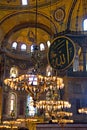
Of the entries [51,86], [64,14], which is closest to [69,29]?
[64,14]

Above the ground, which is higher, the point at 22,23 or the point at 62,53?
the point at 22,23

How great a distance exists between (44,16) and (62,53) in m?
8.38

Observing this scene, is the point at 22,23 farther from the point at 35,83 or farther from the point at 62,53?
the point at 35,83

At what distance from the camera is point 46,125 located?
59.8 ft

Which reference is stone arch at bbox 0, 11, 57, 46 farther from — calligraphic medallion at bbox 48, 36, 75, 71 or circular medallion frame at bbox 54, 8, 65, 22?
calligraphic medallion at bbox 48, 36, 75, 71

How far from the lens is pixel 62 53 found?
12.8 meters

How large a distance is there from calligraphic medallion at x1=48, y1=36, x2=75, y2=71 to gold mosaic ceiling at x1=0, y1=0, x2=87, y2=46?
20.9ft

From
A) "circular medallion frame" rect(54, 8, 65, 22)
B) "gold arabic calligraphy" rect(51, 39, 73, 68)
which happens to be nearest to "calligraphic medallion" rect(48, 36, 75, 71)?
"gold arabic calligraphy" rect(51, 39, 73, 68)

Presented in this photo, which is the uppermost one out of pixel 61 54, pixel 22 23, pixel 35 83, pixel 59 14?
pixel 22 23

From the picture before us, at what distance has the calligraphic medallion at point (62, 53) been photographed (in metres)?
12.4

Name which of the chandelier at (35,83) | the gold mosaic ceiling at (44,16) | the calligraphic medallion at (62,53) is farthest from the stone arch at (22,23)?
the chandelier at (35,83)

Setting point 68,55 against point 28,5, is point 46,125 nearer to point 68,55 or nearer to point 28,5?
point 68,55

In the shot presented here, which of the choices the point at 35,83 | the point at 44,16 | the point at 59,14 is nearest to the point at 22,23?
the point at 44,16

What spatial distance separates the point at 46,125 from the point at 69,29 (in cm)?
697
